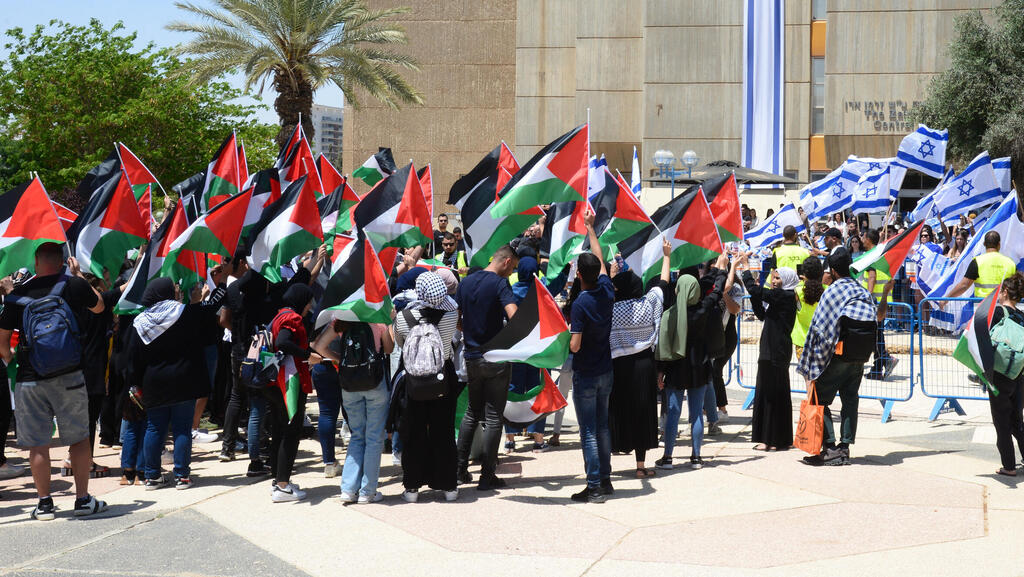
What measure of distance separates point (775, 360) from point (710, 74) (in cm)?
2980

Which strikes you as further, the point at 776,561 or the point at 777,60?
the point at 777,60

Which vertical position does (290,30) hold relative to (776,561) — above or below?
above

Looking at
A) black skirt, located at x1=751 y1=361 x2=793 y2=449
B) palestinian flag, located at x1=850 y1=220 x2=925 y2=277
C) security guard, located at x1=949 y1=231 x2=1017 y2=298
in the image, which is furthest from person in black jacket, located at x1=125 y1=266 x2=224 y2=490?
security guard, located at x1=949 y1=231 x2=1017 y2=298

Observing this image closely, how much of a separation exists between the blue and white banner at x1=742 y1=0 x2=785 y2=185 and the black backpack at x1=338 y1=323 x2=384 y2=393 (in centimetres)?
3138

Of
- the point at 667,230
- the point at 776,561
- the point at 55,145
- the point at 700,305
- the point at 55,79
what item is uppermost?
the point at 55,79

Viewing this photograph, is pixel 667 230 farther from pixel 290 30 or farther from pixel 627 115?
pixel 627 115

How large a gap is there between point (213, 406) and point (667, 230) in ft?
16.0

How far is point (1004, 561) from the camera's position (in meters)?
6.12

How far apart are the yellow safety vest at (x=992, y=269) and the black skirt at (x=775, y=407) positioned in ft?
13.0

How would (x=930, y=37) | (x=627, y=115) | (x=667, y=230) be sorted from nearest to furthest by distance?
(x=667, y=230) < (x=930, y=37) < (x=627, y=115)

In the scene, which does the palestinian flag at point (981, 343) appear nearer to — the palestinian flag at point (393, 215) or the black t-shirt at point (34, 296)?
the palestinian flag at point (393, 215)

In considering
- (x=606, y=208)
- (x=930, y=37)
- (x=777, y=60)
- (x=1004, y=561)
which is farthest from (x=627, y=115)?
(x=1004, y=561)

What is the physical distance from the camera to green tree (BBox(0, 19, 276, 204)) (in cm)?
3666

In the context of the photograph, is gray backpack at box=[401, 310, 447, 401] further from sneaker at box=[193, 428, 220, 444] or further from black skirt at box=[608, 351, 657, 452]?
sneaker at box=[193, 428, 220, 444]
